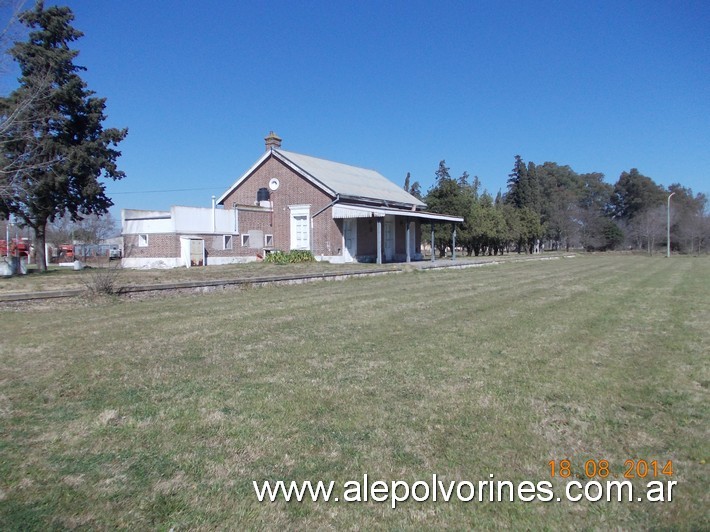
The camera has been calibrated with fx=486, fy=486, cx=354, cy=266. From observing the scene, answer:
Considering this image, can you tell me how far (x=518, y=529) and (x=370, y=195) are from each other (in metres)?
28.1


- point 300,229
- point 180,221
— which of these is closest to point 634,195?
point 300,229

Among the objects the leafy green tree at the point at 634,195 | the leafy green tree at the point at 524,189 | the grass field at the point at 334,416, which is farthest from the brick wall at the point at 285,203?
the leafy green tree at the point at 634,195

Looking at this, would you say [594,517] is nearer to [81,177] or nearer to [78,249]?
[81,177]

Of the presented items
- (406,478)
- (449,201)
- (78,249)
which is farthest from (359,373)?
(78,249)

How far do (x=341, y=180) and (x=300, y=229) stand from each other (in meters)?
4.37

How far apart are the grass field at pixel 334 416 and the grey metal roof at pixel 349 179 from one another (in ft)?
66.9

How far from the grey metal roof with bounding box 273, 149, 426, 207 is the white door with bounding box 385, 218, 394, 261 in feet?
4.92

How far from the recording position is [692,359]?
6.20 metres

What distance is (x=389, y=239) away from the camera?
31.6 meters

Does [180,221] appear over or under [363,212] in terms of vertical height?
under

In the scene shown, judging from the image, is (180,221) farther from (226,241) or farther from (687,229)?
(687,229)

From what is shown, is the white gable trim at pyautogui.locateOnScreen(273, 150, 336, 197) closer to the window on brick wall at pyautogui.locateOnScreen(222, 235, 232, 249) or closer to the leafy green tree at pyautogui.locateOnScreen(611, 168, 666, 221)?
the window on brick wall at pyautogui.locateOnScreen(222, 235, 232, 249)

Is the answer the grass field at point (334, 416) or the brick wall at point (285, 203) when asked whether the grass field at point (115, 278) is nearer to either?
the grass field at point (334, 416)

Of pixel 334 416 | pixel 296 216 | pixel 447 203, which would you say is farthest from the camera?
pixel 447 203
